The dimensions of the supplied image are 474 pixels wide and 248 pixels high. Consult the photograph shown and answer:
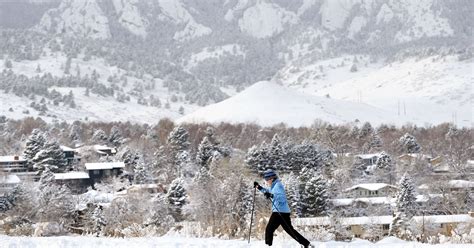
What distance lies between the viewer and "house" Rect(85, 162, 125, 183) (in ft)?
236

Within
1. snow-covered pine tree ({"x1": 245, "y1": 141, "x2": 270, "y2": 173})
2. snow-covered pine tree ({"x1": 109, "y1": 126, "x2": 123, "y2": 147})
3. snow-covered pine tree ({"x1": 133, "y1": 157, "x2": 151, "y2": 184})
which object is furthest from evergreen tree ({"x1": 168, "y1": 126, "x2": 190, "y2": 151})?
snow-covered pine tree ({"x1": 109, "y1": 126, "x2": 123, "y2": 147})

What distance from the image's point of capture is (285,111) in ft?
568

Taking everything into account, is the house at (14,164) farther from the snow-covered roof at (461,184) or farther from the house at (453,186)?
the snow-covered roof at (461,184)

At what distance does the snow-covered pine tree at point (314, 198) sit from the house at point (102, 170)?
30987 millimetres

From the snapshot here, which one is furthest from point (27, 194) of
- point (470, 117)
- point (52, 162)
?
point (470, 117)

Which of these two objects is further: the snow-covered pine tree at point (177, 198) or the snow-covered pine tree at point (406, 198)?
the snow-covered pine tree at point (177, 198)

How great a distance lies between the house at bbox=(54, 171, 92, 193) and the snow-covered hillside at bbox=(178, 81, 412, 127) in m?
86.2

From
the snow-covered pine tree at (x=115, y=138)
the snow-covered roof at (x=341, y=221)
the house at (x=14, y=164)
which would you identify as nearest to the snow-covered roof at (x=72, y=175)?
the house at (x=14, y=164)

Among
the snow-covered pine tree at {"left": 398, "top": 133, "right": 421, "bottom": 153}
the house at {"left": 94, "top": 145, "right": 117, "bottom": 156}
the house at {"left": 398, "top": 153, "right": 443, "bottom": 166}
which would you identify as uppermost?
the snow-covered pine tree at {"left": 398, "top": 133, "right": 421, "bottom": 153}

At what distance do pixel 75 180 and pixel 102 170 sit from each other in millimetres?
Answer: 5529

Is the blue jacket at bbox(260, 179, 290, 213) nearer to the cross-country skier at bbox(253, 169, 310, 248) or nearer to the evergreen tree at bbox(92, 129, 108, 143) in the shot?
the cross-country skier at bbox(253, 169, 310, 248)

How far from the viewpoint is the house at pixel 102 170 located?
236 ft

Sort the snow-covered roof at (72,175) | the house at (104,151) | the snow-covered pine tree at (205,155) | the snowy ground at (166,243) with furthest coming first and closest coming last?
the house at (104,151) < the snow-covered pine tree at (205,155) < the snow-covered roof at (72,175) < the snowy ground at (166,243)

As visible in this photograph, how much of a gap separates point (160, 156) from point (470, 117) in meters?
127
